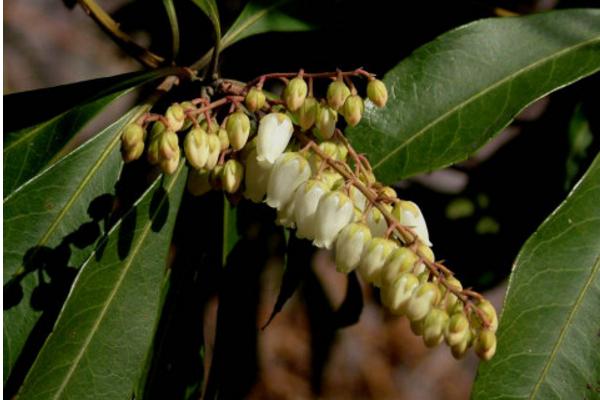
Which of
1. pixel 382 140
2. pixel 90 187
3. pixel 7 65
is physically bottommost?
pixel 382 140

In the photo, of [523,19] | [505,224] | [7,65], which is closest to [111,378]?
[523,19]

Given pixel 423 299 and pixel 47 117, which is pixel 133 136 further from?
pixel 423 299

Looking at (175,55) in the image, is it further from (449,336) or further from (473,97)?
(449,336)

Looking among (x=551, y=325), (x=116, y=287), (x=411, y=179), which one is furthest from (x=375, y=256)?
(x=411, y=179)

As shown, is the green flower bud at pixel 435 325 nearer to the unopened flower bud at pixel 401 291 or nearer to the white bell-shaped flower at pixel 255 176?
the unopened flower bud at pixel 401 291

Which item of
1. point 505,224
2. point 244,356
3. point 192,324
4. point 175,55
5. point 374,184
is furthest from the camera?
point 505,224

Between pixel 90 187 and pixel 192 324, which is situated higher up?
pixel 90 187

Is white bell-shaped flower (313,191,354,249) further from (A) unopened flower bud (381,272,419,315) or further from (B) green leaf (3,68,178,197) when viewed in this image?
(B) green leaf (3,68,178,197)

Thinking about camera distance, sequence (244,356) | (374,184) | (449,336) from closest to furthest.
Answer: (449,336)
(374,184)
(244,356)
